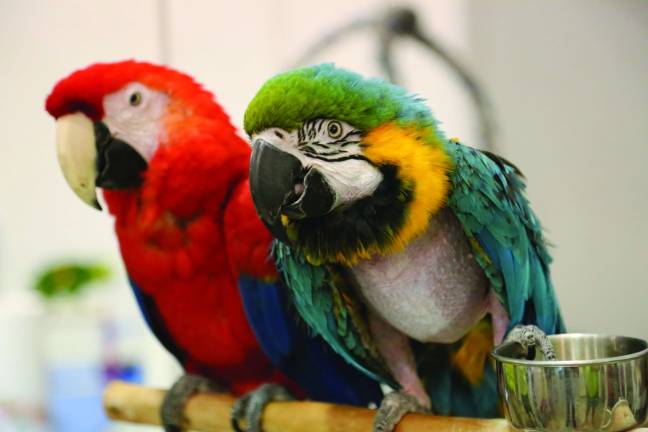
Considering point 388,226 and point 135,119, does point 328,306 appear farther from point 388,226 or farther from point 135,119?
point 135,119

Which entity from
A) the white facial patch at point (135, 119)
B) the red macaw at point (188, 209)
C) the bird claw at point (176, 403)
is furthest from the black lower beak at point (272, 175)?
the bird claw at point (176, 403)

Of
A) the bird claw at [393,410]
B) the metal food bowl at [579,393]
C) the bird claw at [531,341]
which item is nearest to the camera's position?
the metal food bowl at [579,393]

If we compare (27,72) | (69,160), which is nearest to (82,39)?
(27,72)

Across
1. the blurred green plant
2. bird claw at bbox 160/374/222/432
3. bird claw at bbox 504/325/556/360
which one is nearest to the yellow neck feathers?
bird claw at bbox 504/325/556/360

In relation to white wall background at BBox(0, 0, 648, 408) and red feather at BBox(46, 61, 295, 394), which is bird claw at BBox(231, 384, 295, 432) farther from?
white wall background at BBox(0, 0, 648, 408)

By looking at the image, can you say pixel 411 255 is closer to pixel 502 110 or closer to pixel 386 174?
pixel 386 174

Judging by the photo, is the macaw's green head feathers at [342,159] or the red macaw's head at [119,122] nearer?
the macaw's green head feathers at [342,159]

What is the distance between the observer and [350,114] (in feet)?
2.23

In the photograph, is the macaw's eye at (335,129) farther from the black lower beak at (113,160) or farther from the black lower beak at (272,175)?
the black lower beak at (113,160)

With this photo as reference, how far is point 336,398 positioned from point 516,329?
35 centimetres

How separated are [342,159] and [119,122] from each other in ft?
1.37

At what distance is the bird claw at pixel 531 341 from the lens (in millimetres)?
688

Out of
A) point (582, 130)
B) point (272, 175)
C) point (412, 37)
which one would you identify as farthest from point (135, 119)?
point (582, 130)

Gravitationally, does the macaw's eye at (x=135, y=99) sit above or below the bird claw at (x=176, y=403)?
above
